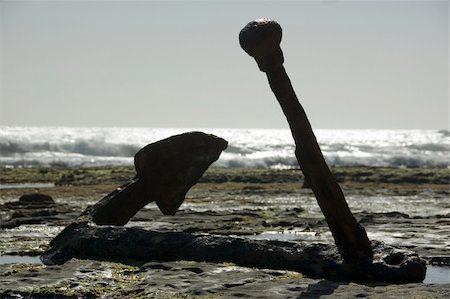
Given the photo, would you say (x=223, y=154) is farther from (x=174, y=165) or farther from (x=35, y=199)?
(x=174, y=165)

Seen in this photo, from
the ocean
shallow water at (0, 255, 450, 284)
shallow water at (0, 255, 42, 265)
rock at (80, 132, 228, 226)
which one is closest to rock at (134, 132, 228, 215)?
rock at (80, 132, 228, 226)

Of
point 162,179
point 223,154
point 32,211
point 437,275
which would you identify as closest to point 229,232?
point 162,179

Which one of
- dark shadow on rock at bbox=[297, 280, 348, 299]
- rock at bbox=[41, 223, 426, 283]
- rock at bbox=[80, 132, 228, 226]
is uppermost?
rock at bbox=[80, 132, 228, 226]

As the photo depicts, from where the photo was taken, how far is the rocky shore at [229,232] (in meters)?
Result: 8.32

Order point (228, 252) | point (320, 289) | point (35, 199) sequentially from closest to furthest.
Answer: point (320, 289), point (228, 252), point (35, 199)

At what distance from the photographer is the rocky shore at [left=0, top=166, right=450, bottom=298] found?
27.3 ft

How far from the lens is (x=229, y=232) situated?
613 inches

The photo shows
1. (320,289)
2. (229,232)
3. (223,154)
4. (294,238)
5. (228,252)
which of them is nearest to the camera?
(320,289)

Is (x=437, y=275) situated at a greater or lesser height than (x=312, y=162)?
lesser

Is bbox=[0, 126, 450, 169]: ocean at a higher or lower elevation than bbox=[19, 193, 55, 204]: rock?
higher

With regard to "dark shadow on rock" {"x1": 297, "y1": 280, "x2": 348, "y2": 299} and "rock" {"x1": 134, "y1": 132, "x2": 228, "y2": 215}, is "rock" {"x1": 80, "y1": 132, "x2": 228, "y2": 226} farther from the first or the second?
"dark shadow on rock" {"x1": 297, "y1": 280, "x2": 348, "y2": 299}

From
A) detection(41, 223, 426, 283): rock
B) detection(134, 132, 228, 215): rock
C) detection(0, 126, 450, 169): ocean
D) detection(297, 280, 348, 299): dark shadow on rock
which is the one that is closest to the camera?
detection(297, 280, 348, 299): dark shadow on rock

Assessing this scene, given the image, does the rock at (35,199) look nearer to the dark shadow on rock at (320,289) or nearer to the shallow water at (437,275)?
the shallow water at (437,275)

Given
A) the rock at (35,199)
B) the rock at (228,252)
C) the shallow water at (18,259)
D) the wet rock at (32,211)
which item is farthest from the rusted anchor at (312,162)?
the rock at (35,199)
